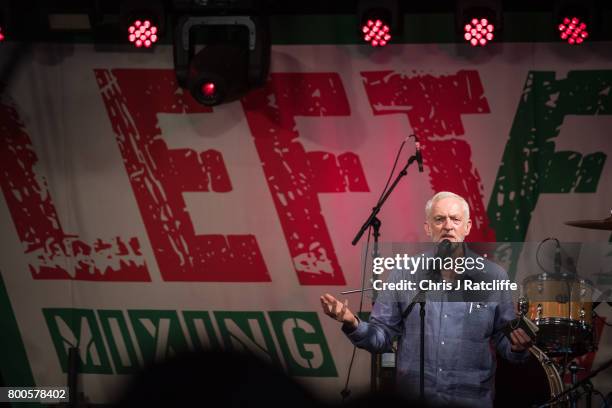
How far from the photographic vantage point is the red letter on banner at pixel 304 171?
19.2 feet

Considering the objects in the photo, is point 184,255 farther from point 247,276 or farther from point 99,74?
point 99,74

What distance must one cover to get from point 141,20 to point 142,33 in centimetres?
9

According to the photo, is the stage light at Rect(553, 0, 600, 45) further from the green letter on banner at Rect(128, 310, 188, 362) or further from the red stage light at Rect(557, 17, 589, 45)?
the green letter on banner at Rect(128, 310, 188, 362)

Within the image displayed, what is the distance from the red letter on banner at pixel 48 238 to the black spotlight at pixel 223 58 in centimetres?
128

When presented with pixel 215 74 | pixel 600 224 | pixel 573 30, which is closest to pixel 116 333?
pixel 215 74

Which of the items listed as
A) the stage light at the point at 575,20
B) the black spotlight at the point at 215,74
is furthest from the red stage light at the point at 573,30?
the black spotlight at the point at 215,74

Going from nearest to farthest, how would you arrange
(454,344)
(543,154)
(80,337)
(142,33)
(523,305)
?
(454,344) → (523,305) → (142,33) → (543,154) → (80,337)

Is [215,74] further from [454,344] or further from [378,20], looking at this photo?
[454,344]

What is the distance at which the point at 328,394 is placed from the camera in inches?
34.8

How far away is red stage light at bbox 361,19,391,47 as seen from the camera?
18.1 ft

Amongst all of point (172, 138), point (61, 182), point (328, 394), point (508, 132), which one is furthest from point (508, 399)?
point (328, 394)

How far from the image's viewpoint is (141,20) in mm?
5613

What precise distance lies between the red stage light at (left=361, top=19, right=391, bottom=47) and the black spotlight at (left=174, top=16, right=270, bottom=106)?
0.66 m

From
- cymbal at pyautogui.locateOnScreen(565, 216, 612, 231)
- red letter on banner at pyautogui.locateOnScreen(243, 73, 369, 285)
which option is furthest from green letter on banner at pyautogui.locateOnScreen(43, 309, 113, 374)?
cymbal at pyautogui.locateOnScreen(565, 216, 612, 231)
